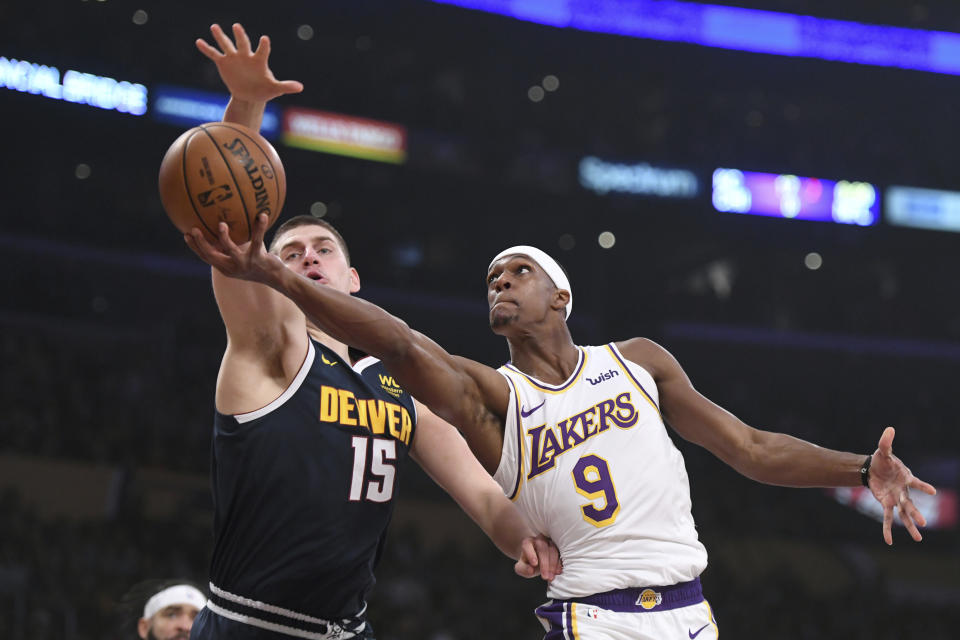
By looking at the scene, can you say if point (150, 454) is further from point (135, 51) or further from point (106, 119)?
point (135, 51)

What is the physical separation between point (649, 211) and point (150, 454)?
10114 millimetres

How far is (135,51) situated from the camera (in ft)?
58.4

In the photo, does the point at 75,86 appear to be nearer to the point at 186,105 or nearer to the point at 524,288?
the point at 186,105

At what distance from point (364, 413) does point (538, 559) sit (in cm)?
81

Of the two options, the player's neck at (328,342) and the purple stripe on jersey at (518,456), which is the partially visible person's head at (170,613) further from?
the purple stripe on jersey at (518,456)

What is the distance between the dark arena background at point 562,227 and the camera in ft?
52.9

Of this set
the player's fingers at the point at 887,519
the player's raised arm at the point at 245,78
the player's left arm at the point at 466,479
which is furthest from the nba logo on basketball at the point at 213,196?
the player's fingers at the point at 887,519

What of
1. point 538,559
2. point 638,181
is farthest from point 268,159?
point 638,181

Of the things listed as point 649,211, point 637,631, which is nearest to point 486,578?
point 649,211

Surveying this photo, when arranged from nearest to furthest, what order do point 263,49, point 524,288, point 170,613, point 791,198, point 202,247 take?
point 202,247
point 263,49
point 524,288
point 170,613
point 791,198

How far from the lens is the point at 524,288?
4.44 metres

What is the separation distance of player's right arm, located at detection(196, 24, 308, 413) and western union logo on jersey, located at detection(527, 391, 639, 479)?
961 millimetres

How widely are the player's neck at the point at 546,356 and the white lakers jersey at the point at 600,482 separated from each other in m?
0.11

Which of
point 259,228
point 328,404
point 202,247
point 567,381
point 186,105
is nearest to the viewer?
point 202,247
